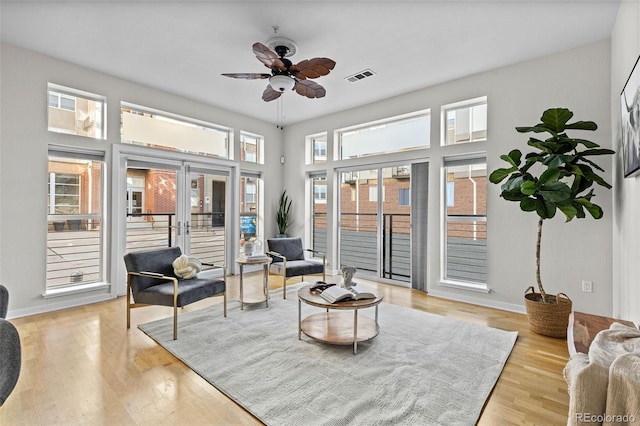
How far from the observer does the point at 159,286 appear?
10.7 feet

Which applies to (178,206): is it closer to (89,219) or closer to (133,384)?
(89,219)

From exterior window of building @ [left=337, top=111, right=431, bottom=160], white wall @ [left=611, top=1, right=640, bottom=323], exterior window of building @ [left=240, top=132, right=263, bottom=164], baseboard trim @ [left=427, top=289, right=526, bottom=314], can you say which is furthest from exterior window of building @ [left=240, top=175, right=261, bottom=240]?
white wall @ [left=611, top=1, right=640, bottom=323]

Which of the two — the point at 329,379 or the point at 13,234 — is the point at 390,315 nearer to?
the point at 329,379

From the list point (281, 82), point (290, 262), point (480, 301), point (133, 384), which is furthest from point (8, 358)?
point (480, 301)

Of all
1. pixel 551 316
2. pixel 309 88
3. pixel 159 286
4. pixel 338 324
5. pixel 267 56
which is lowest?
pixel 338 324

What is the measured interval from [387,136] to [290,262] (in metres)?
2.71

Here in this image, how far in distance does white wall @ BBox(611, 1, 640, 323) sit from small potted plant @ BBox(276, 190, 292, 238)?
5.04 meters

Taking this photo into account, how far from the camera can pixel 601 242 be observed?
336 cm

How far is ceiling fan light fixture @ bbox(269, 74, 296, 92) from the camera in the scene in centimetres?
311

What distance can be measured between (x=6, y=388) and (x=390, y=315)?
3.24 m

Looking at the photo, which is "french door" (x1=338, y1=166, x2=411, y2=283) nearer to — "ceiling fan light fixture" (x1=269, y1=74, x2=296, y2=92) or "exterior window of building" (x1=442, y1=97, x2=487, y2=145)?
"exterior window of building" (x1=442, y1=97, x2=487, y2=145)

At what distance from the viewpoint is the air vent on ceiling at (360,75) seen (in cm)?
412

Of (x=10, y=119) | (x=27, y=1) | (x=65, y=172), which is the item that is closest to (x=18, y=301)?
(x=65, y=172)

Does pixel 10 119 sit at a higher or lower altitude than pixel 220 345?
higher
